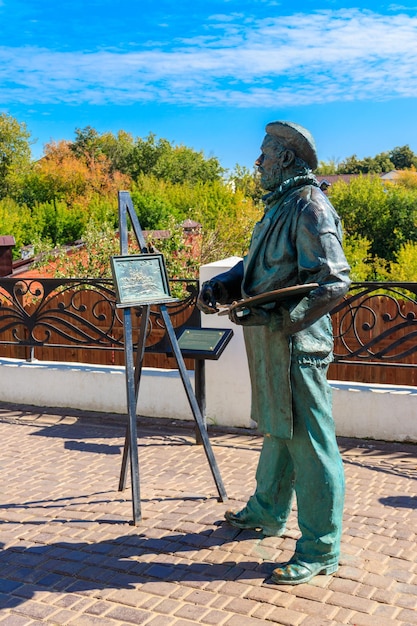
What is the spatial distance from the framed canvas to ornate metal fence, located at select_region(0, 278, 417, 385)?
6.58 ft

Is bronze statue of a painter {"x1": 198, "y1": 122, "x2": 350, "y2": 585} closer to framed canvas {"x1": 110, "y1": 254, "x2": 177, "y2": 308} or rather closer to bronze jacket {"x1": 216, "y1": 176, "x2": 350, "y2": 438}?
bronze jacket {"x1": 216, "y1": 176, "x2": 350, "y2": 438}

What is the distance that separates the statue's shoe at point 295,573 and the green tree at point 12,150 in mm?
59574

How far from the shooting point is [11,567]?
183 inches

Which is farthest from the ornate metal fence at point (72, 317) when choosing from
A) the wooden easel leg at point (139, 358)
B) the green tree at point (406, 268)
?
the green tree at point (406, 268)

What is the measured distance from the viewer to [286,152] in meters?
4.26

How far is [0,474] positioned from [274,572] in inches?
124

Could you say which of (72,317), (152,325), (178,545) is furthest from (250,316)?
(152,325)

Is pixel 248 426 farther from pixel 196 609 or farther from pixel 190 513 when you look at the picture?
pixel 196 609

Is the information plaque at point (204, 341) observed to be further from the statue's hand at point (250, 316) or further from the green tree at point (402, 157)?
the green tree at point (402, 157)

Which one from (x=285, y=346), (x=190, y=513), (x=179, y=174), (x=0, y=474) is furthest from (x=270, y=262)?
(x=179, y=174)

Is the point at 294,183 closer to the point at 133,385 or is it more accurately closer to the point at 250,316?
the point at 250,316

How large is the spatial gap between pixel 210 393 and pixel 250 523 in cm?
317

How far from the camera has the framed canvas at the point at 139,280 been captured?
5547 mm

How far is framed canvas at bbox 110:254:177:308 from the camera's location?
18.2ft
